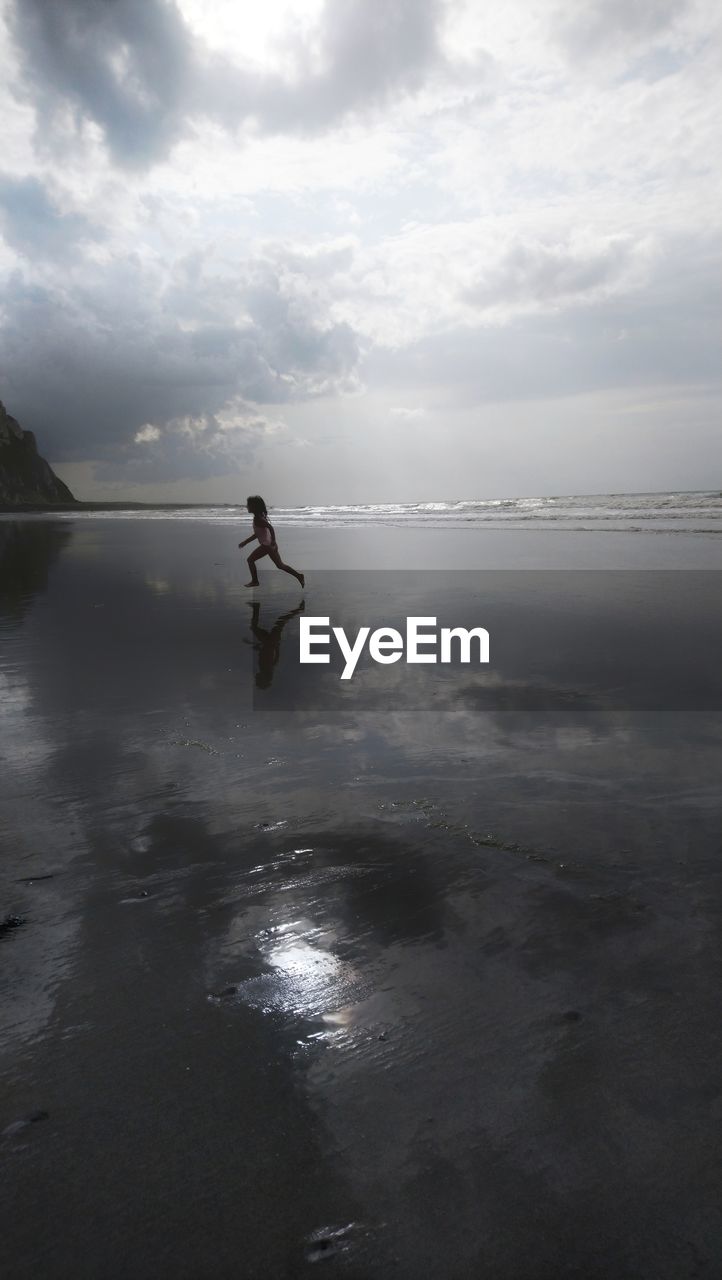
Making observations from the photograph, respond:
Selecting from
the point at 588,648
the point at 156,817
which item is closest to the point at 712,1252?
the point at 156,817

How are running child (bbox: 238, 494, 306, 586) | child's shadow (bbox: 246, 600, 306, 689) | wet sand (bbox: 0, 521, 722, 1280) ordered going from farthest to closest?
running child (bbox: 238, 494, 306, 586), child's shadow (bbox: 246, 600, 306, 689), wet sand (bbox: 0, 521, 722, 1280)

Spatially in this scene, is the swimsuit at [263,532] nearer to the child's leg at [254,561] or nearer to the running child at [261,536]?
the running child at [261,536]

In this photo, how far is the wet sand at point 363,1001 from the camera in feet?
5.23

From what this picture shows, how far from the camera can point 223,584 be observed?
13633mm

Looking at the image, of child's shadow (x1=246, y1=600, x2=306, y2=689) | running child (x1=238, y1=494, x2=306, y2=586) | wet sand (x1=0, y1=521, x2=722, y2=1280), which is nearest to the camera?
wet sand (x1=0, y1=521, x2=722, y2=1280)

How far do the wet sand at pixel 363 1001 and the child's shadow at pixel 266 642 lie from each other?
5.70 ft

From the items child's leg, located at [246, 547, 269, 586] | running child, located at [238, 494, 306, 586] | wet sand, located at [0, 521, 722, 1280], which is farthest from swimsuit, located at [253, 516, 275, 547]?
wet sand, located at [0, 521, 722, 1280]

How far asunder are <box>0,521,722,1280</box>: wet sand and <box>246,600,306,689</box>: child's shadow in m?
1.74

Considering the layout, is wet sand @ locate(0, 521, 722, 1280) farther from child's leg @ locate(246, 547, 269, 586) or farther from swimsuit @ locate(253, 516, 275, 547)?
swimsuit @ locate(253, 516, 275, 547)

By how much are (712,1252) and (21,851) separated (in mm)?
Result: 3007

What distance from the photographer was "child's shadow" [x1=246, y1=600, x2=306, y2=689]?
674 cm

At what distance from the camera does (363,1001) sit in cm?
230

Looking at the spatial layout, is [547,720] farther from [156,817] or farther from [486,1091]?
[486,1091]

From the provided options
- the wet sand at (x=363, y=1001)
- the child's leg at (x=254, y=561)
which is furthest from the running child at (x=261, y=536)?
the wet sand at (x=363, y=1001)
